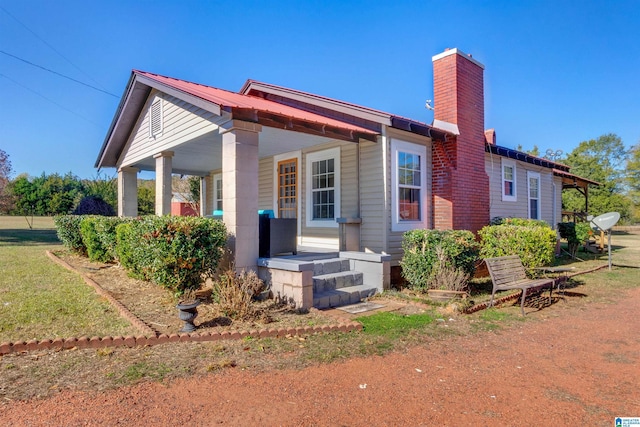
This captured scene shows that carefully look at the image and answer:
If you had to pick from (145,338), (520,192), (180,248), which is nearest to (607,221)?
(520,192)

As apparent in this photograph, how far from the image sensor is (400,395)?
3.29 metres

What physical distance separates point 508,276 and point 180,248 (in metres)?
5.71

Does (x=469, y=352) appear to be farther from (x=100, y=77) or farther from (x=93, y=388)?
(x=100, y=77)

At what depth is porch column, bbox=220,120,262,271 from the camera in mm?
6230

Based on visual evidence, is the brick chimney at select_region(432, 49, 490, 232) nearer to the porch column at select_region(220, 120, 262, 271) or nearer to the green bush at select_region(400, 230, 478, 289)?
the green bush at select_region(400, 230, 478, 289)

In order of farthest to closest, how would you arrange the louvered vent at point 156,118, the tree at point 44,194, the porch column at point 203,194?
the tree at point 44,194 < the porch column at point 203,194 < the louvered vent at point 156,118

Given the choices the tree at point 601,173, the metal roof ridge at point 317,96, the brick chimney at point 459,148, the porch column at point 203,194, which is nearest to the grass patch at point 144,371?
the metal roof ridge at point 317,96

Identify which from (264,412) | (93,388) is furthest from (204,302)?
(264,412)

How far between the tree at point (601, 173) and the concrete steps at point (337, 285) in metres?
20.8

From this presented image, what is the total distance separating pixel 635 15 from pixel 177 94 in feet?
46.2

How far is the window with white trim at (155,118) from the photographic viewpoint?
9.34m

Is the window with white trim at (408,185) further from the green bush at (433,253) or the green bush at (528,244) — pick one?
the green bush at (528,244)

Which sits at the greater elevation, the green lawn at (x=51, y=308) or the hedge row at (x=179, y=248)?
the hedge row at (x=179, y=248)

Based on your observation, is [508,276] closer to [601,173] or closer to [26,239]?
[26,239]
